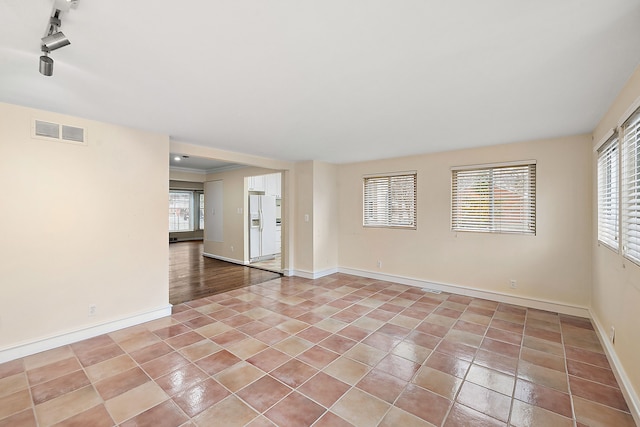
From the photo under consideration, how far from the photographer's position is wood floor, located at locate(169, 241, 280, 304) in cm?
482

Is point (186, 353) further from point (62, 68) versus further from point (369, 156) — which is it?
point (369, 156)

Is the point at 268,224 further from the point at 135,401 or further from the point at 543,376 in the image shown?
the point at 543,376

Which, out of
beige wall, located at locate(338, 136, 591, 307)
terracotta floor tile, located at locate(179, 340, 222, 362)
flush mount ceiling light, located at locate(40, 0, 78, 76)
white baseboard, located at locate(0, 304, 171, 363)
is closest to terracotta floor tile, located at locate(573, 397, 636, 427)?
beige wall, located at locate(338, 136, 591, 307)

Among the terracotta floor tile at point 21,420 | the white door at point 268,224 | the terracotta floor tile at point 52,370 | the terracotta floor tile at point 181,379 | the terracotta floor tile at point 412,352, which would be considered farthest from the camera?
the white door at point 268,224

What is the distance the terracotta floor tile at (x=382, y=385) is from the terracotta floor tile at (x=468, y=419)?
1.28 feet

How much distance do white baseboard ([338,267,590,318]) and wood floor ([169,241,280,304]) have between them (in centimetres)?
231

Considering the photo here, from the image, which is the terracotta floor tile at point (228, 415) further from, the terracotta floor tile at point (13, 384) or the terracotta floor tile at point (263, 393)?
the terracotta floor tile at point (13, 384)

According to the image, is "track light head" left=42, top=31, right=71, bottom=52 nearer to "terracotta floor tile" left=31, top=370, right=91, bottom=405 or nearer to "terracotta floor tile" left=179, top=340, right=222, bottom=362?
"terracotta floor tile" left=31, top=370, right=91, bottom=405

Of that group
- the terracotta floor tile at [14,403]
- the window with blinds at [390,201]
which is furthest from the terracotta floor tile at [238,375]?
the window with blinds at [390,201]

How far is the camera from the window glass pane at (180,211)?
39.5 feet

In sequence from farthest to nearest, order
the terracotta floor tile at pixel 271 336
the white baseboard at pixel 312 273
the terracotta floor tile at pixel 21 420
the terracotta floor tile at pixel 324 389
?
the white baseboard at pixel 312 273, the terracotta floor tile at pixel 271 336, the terracotta floor tile at pixel 324 389, the terracotta floor tile at pixel 21 420

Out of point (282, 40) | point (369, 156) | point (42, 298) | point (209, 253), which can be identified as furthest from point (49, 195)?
point (209, 253)

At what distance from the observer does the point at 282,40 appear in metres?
1.66

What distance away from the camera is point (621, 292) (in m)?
2.36
